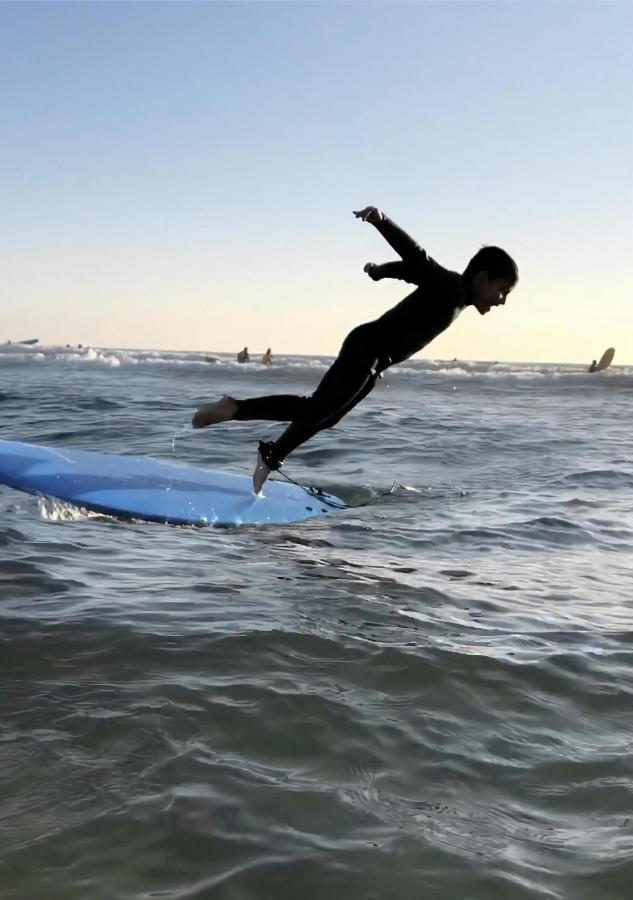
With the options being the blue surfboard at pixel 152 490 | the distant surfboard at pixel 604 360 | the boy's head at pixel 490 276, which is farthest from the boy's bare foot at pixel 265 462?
the distant surfboard at pixel 604 360

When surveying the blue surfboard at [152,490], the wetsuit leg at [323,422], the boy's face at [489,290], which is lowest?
the blue surfboard at [152,490]

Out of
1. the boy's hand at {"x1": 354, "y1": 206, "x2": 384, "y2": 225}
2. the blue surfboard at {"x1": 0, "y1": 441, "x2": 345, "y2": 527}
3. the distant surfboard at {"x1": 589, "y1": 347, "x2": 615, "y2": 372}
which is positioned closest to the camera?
the boy's hand at {"x1": 354, "y1": 206, "x2": 384, "y2": 225}

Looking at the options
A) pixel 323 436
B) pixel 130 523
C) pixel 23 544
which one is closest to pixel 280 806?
pixel 23 544

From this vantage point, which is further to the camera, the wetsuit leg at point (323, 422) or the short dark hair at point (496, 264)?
the wetsuit leg at point (323, 422)

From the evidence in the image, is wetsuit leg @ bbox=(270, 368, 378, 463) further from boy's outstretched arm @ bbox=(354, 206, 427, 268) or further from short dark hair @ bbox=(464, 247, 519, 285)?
short dark hair @ bbox=(464, 247, 519, 285)

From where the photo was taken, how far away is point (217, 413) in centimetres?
492

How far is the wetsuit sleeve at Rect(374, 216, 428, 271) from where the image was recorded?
14.4 ft

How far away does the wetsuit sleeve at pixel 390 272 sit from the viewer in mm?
4602

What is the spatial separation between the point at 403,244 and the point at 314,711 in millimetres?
2876

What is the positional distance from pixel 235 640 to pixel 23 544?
1.89 metres

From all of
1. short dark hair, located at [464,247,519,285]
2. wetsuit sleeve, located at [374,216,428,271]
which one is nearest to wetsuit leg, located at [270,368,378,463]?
wetsuit sleeve, located at [374,216,428,271]

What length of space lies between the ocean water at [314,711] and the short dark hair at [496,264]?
159 centimetres

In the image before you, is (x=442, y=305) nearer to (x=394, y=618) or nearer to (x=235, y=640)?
(x=394, y=618)

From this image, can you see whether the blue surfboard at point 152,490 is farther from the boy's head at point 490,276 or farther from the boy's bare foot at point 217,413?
the boy's head at point 490,276
